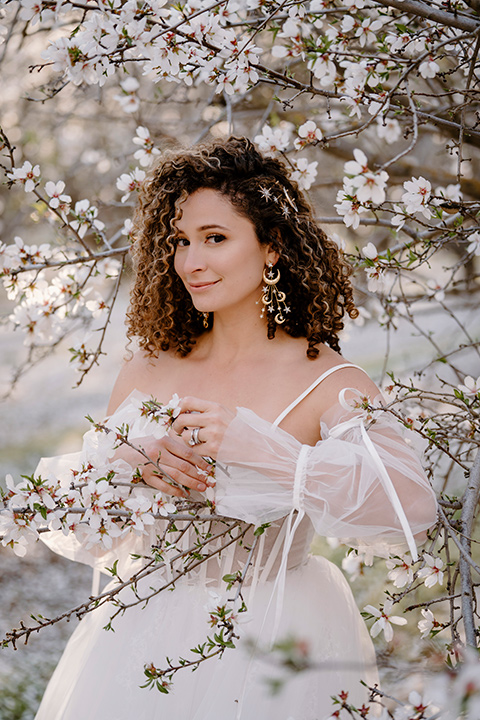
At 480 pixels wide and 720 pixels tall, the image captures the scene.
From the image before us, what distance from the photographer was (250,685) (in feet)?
4.95

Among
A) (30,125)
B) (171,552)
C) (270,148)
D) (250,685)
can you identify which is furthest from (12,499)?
(30,125)

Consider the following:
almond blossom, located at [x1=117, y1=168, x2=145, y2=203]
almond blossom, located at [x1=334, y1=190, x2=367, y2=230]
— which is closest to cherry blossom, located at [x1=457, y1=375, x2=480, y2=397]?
almond blossom, located at [x1=334, y1=190, x2=367, y2=230]

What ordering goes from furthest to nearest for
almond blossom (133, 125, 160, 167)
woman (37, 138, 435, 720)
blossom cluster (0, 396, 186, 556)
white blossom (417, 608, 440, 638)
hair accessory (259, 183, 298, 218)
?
almond blossom (133, 125, 160, 167)
hair accessory (259, 183, 298, 218)
white blossom (417, 608, 440, 638)
woman (37, 138, 435, 720)
blossom cluster (0, 396, 186, 556)

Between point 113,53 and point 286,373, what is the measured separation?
0.83 m

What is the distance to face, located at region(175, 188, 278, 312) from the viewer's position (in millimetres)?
1744

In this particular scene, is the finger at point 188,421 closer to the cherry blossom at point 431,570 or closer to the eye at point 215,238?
the eye at point 215,238

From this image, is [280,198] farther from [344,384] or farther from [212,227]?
[344,384]

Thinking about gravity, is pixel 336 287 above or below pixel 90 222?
below

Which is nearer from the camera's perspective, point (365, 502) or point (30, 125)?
point (365, 502)

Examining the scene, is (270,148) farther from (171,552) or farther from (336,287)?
(171,552)

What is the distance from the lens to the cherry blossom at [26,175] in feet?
6.02

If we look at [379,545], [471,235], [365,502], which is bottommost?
[379,545]

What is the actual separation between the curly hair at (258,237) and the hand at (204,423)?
38 cm

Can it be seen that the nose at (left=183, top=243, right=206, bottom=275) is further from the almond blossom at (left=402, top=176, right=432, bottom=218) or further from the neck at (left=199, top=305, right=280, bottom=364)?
the almond blossom at (left=402, top=176, right=432, bottom=218)
